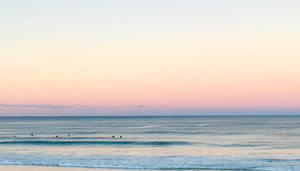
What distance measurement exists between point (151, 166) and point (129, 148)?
14163 mm

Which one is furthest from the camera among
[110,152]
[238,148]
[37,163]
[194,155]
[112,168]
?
[238,148]

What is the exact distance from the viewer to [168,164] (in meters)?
30.3

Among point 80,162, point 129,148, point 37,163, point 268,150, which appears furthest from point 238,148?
point 37,163

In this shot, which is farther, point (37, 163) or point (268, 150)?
point (268, 150)

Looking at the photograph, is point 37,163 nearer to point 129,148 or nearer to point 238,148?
point 129,148

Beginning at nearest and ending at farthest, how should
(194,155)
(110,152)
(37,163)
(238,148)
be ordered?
1. (37,163)
2. (194,155)
3. (110,152)
4. (238,148)

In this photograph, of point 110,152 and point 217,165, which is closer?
point 217,165

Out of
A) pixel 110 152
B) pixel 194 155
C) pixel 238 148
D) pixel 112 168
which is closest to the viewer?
pixel 112 168

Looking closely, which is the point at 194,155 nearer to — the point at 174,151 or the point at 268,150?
the point at 174,151

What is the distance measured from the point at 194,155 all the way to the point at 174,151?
426 centimetres

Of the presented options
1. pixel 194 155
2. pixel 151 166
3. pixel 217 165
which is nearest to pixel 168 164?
pixel 151 166

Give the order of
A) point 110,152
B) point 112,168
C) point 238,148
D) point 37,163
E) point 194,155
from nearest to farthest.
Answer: point 112,168 < point 37,163 < point 194,155 < point 110,152 < point 238,148

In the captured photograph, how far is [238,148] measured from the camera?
41.6 meters

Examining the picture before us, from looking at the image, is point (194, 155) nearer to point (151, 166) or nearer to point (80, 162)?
point (151, 166)
